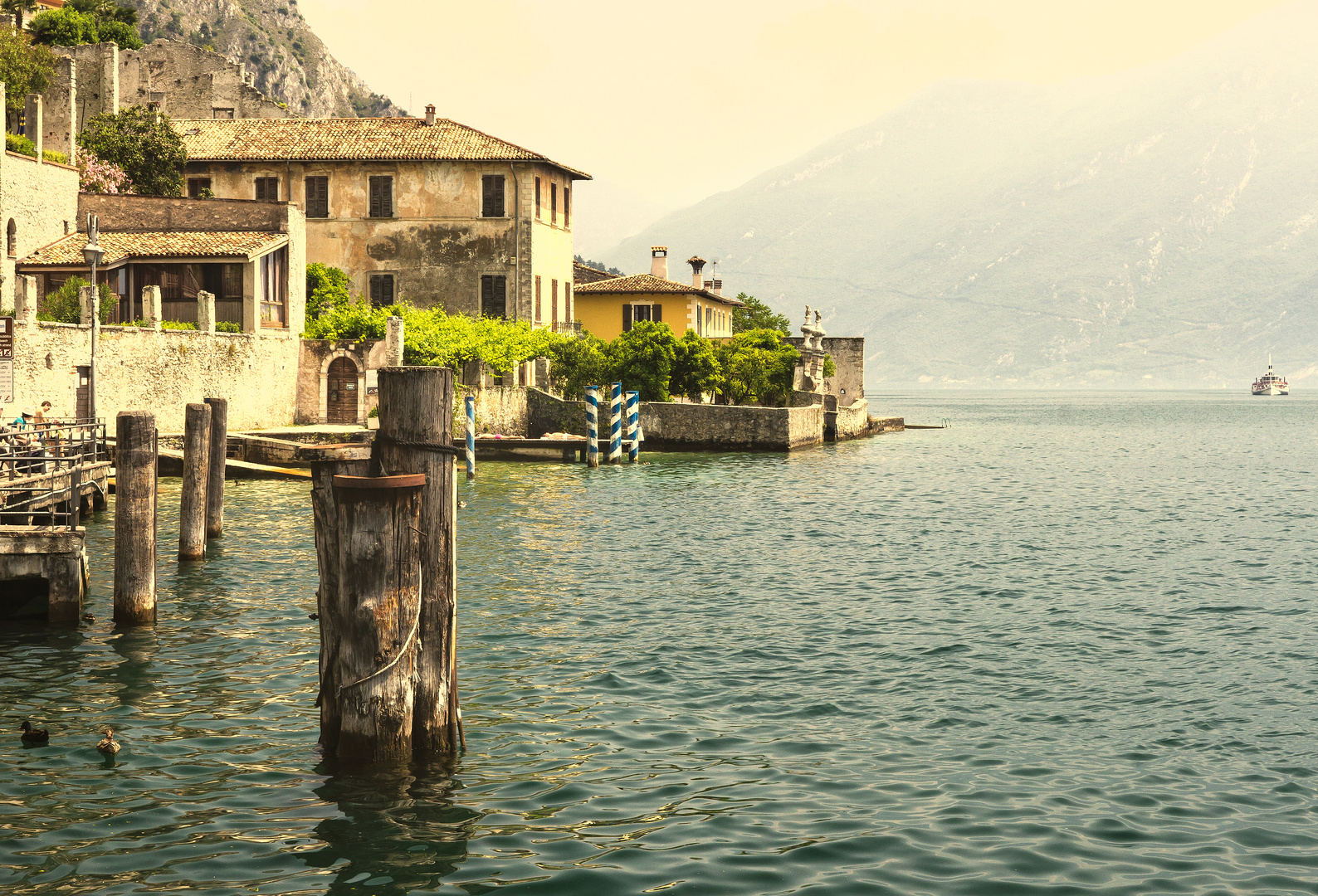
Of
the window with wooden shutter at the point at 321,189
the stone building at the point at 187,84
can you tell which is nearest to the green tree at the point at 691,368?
the window with wooden shutter at the point at 321,189

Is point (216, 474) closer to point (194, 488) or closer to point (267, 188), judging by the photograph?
point (194, 488)

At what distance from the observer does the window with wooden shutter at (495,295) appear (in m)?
50.3

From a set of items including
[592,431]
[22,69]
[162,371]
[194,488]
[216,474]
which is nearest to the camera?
[194,488]

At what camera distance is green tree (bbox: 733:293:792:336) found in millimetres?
78375

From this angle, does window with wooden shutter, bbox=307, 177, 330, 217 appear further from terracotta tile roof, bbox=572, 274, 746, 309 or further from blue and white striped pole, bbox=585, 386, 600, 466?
blue and white striped pole, bbox=585, 386, 600, 466

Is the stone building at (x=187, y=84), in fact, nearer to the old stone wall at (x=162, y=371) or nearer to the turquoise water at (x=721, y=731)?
the old stone wall at (x=162, y=371)

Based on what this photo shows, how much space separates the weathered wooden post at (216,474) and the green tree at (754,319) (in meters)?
54.4

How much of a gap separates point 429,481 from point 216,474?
1483 centimetres

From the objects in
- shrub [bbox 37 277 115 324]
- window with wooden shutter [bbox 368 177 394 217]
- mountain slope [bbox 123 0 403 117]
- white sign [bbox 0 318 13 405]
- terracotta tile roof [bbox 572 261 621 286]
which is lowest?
white sign [bbox 0 318 13 405]

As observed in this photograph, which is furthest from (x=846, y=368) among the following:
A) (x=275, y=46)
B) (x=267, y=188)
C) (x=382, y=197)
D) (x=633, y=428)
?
(x=275, y=46)

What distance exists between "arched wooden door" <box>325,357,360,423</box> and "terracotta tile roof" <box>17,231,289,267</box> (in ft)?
14.5

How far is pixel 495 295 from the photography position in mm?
50406

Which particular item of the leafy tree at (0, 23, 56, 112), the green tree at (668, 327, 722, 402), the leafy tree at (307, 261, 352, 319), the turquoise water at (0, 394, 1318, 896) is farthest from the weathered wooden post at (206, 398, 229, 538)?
the leafy tree at (0, 23, 56, 112)

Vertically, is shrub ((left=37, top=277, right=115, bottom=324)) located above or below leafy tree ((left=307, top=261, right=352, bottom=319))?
below
